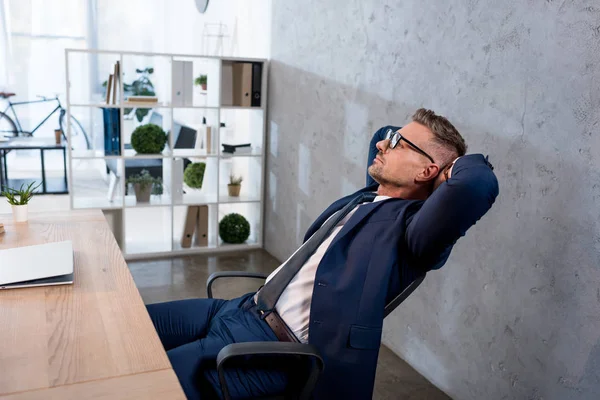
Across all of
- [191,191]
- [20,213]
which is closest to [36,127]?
[191,191]

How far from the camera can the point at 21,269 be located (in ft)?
5.40

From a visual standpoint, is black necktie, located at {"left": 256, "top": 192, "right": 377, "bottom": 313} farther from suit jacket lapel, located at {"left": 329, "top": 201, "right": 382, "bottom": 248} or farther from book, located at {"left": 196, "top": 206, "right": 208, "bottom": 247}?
book, located at {"left": 196, "top": 206, "right": 208, "bottom": 247}

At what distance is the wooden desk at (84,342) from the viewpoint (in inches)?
44.2

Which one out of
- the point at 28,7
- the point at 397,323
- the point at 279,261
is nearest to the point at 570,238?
the point at 397,323

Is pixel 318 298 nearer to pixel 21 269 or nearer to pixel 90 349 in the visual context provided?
pixel 90 349

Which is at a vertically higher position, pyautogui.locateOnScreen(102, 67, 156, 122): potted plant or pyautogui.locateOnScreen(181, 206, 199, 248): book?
pyautogui.locateOnScreen(102, 67, 156, 122): potted plant

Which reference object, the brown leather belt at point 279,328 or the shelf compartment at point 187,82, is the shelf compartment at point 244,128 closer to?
the shelf compartment at point 187,82

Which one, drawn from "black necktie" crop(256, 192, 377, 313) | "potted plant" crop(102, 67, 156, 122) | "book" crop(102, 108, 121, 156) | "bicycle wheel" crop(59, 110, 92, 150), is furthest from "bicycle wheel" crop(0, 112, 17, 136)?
"black necktie" crop(256, 192, 377, 313)

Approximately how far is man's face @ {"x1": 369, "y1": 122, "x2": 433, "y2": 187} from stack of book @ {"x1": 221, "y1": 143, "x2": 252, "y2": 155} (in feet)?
8.81

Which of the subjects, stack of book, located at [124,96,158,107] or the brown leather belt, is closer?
the brown leather belt

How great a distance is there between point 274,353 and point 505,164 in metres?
1.26

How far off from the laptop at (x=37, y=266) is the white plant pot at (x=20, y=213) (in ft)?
1.32

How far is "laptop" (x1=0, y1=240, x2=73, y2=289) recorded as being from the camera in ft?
5.20

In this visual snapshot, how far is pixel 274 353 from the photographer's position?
1501 millimetres
